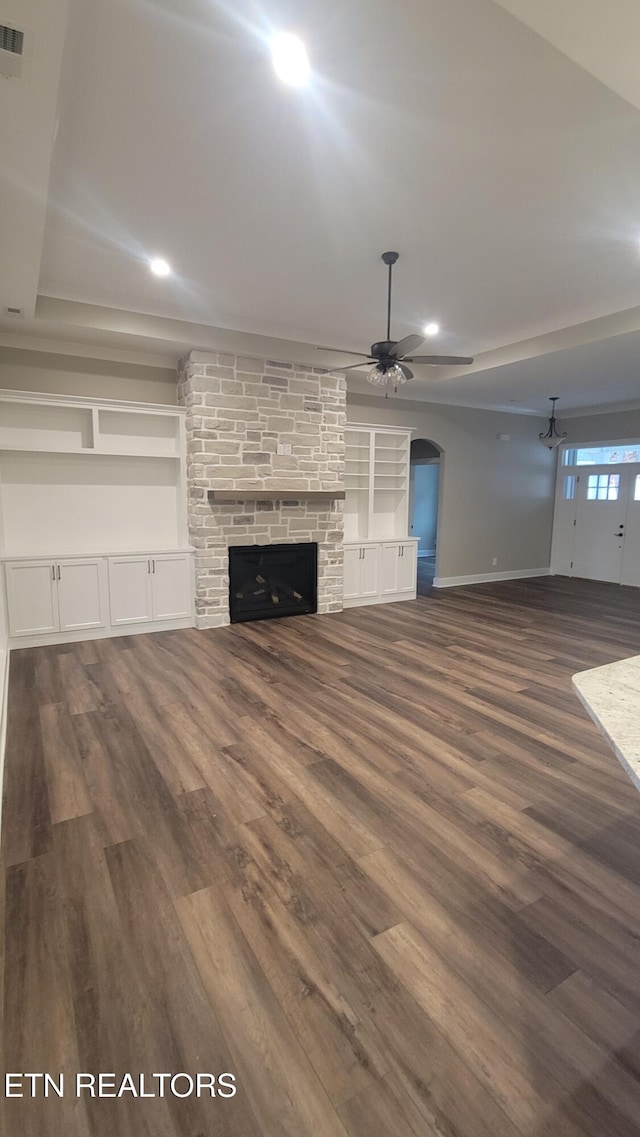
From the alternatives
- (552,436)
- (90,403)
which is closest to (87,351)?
(90,403)

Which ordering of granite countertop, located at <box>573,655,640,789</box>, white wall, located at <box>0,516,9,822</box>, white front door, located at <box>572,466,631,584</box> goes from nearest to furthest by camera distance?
granite countertop, located at <box>573,655,640,789</box> → white wall, located at <box>0,516,9,822</box> → white front door, located at <box>572,466,631,584</box>

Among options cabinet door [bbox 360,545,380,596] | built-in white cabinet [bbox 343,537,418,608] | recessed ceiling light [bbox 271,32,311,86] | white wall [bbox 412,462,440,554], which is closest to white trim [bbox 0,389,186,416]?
built-in white cabinet [bbox 343,537,418,608]

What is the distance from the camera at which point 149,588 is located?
5355 mm

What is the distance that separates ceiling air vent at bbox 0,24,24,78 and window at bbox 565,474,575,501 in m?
9.59

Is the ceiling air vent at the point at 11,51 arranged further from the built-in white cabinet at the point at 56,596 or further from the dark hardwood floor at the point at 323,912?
the built-in white cabinet at the point at 56,596

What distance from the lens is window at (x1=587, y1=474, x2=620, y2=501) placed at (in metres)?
8.69

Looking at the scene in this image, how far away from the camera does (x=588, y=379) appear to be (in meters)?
6.54

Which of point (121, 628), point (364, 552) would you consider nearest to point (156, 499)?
point (121, 628)

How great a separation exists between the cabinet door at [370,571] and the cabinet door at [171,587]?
7.94 ft

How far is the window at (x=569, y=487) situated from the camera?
9.41 meters

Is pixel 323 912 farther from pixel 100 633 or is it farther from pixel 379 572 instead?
pixel 379 572

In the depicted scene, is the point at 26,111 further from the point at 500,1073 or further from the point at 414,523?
the point at 414,523

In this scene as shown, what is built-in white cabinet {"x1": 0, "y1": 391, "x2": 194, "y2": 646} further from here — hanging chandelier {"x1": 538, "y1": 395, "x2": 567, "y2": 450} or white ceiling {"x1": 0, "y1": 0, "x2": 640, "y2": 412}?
hanging chandelier {"x1": 538, "y1": 395, "x2": 567, "y2": 450}

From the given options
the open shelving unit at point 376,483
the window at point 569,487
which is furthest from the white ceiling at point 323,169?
the window at point 569,487
